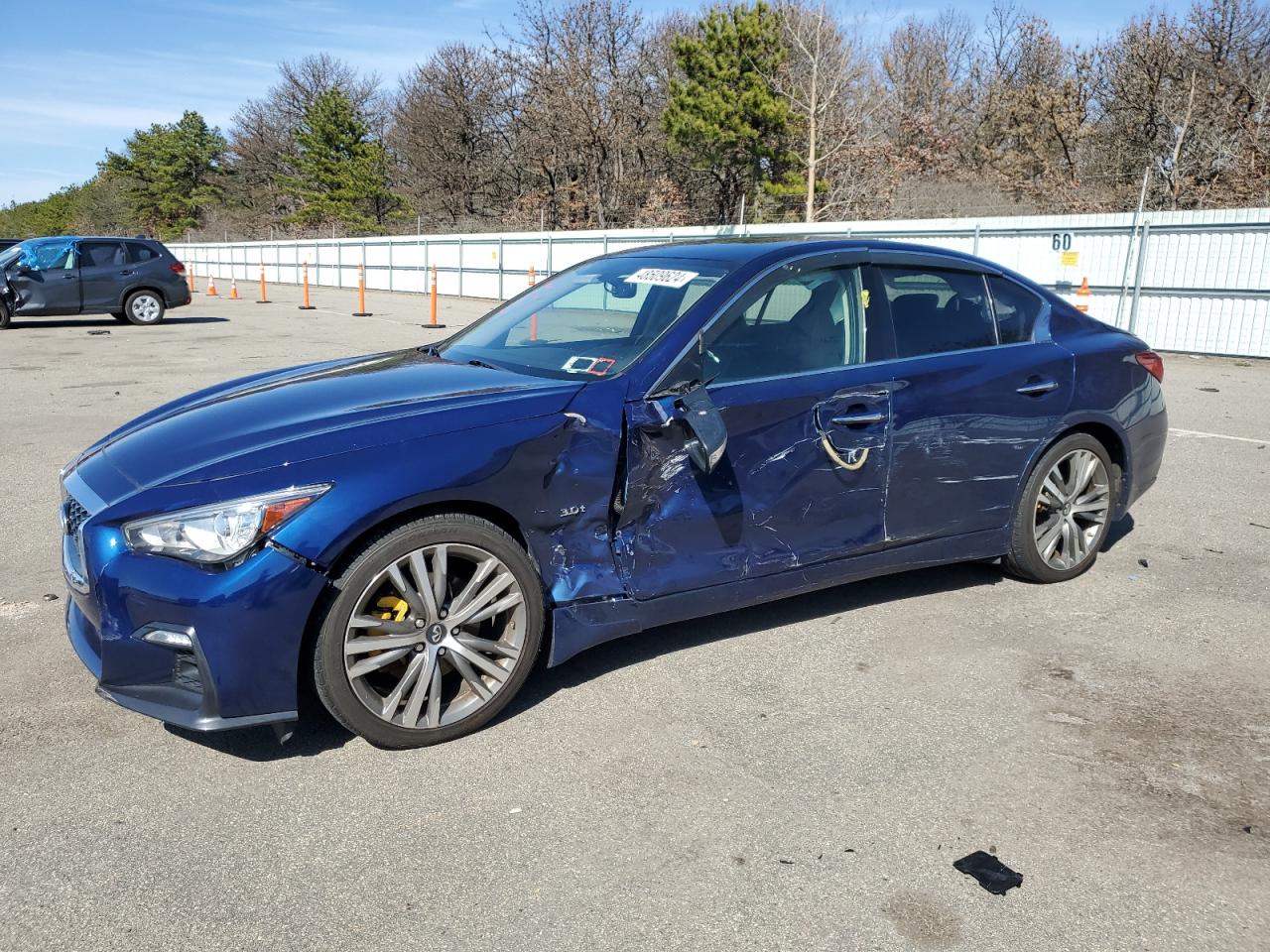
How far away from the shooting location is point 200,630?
3.01 meters

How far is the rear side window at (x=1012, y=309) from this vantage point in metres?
4.89

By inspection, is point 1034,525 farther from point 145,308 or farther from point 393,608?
point 145,308

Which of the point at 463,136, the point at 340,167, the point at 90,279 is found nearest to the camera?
the point at 90,279

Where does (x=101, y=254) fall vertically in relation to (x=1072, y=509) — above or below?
above

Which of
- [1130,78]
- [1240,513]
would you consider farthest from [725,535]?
[1130,78]

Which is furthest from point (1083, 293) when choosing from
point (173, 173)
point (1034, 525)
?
point (173, 173)

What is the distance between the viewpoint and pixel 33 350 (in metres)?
15.8

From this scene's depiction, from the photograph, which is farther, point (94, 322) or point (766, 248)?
point (94, 322)

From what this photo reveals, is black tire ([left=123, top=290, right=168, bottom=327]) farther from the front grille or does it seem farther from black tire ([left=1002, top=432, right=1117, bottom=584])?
black tire ([left=1002, top=432, right=1117, bottom=584])

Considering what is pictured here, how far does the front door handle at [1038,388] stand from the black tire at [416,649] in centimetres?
251

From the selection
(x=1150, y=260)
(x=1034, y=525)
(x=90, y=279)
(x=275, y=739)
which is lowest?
(x=275, y=739)

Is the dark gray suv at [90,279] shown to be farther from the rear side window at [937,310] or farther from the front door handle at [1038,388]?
the front door handle at [1038,388]

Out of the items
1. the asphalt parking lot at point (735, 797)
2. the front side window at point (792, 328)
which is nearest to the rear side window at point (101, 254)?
the asphalt parking lot at point (735, 797)

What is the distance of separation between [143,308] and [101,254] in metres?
1.20
